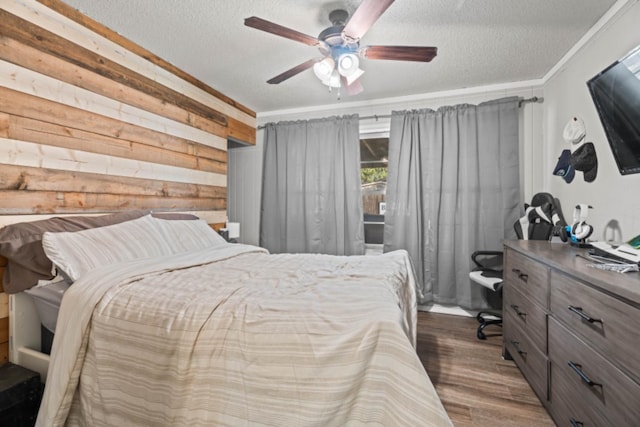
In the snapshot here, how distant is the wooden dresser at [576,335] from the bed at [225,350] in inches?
27.6

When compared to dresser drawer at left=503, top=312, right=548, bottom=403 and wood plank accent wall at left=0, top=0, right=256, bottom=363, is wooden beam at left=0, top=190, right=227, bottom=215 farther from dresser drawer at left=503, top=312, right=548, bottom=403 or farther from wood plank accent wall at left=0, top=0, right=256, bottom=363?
dresser drawer at left=503, top=312, right=548, bottom=403

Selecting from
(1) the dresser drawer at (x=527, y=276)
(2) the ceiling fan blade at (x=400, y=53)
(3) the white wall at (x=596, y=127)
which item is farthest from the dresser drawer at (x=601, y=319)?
(2) the ceiling fan blade at (x=400, y=53)

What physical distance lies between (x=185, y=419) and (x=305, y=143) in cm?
317

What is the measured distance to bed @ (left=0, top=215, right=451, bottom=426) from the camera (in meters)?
1.01

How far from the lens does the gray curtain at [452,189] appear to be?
3.08 meters

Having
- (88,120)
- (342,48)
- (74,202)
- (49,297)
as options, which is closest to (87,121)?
(88,120)

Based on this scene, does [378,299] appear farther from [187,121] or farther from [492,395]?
[187,121]

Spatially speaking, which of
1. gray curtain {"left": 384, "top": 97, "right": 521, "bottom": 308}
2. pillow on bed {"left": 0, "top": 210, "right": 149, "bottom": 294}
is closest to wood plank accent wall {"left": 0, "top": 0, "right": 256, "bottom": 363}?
pillow on bed {"left": 0, "top": 210, "right": 149, "bottom": 294}

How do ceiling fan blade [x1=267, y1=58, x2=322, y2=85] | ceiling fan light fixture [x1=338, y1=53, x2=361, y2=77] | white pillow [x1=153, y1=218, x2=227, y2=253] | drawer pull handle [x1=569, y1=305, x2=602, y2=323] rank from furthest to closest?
white pillow [x1=153, y1=218, x2=227, y2=253] < ceiling fan blade [x1=267, y1=58, x2=322, y2=85] < ceiling fan light fixture [x1=338, y1=53, x2=361, y2=77] < drawer pull handle [x1=569, y1=305, x2=602, y2=323]

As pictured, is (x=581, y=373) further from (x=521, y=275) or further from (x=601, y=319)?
(x=521, y=275)

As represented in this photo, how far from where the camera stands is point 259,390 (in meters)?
1.07

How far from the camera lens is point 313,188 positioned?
12.4 ft

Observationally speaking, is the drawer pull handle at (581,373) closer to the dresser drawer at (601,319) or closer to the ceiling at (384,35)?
the dresser drawer at (601,319)

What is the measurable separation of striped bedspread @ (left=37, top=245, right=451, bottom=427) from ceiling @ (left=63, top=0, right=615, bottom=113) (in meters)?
1.77
